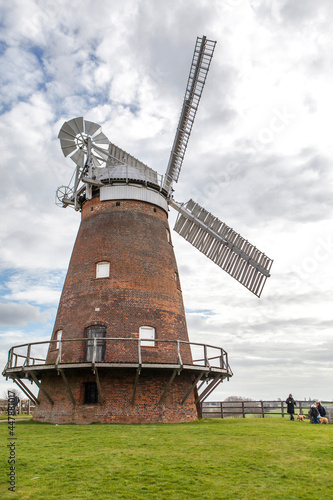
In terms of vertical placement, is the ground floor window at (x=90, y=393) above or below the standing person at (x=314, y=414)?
above

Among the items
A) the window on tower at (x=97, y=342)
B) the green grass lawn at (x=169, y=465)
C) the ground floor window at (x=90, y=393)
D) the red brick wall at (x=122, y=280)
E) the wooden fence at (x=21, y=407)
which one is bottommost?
the green grass lawn at (x=169, y=465)

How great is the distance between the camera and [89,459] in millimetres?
8281

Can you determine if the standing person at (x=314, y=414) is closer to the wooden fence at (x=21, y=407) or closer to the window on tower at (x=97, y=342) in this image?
the window on tower at (x=97, y=342)

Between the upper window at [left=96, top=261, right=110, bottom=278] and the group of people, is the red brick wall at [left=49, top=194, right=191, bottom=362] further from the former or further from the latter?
the group of people

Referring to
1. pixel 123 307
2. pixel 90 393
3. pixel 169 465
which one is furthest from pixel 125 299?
pixel 169 465

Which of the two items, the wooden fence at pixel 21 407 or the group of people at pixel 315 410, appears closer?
the group of people at pixel 315 410

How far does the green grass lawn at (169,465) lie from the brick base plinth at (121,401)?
228 cm

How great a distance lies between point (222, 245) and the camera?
20219 millimetres

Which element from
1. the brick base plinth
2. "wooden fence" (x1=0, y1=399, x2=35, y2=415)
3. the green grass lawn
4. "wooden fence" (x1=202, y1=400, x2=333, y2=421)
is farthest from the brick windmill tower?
"wooden fence" (x1=0, y1=399, x2=35, y2=415)

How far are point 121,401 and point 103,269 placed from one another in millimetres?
5165

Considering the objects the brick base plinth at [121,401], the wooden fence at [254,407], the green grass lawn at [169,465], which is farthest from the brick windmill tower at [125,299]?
the wooden fence at [254,407]

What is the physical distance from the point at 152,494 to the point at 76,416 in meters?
8.89

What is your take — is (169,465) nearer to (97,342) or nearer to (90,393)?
(90,393)

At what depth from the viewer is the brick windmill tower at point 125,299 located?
567 inches
